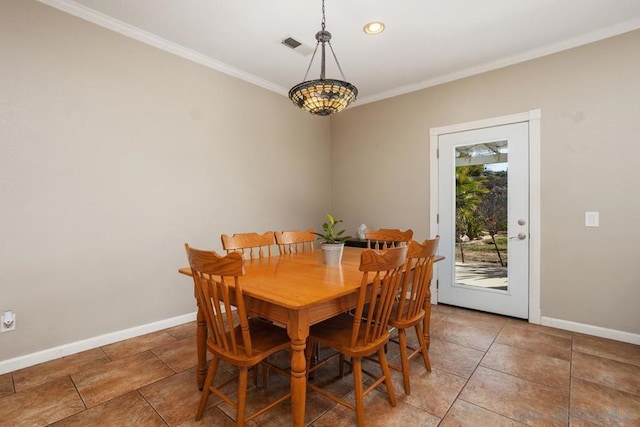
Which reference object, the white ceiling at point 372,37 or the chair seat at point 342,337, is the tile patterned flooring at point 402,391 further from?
the white ceiling at point 372,37

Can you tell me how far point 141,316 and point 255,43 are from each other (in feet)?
9.08

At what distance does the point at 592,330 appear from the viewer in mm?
2834

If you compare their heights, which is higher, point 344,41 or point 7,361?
point 344,41

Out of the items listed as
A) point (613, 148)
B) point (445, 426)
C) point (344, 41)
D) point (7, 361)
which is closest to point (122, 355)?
point (7, 361)

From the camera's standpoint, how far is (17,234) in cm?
224

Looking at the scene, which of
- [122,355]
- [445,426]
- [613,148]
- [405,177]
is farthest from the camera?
[405,177]

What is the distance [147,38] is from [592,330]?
4.83m

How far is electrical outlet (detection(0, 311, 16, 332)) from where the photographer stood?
2.19 metres

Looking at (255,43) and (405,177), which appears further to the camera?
(405,177)

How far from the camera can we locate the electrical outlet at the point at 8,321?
2186 mm

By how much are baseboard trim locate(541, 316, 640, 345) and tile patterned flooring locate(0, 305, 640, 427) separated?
9cm

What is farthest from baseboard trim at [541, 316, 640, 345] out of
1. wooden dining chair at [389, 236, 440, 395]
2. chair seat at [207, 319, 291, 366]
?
chair seat at [207, 319, 291, 366]

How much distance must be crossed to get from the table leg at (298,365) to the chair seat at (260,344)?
216 mm

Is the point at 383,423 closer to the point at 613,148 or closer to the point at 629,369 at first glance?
the point at 629,369
